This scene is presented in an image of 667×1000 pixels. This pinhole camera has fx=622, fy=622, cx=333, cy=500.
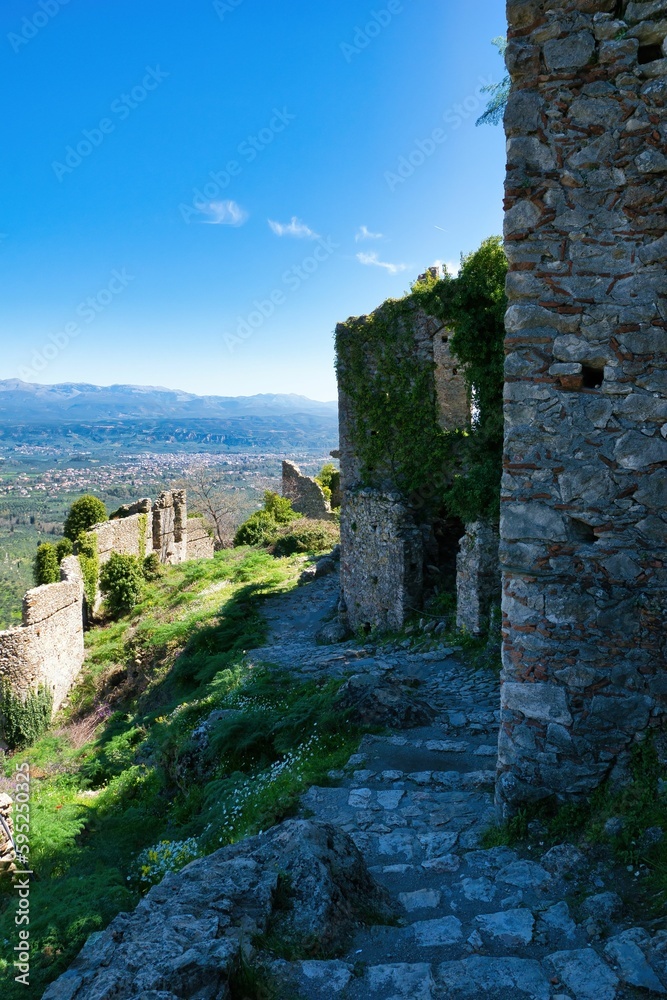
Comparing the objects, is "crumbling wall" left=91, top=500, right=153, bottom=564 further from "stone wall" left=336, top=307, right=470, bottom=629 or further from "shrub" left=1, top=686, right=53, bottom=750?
"stone wall" left=336, top=307, right=470, bottom=629

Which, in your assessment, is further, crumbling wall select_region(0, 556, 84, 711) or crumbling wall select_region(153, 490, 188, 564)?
crumbling wall select_region(153, 490, 188, 564)

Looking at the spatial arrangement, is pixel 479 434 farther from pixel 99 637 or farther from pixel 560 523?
pixel 99 637

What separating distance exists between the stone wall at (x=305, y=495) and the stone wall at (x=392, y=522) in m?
13.0

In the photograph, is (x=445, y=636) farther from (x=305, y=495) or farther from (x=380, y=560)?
(x=305, y=495)

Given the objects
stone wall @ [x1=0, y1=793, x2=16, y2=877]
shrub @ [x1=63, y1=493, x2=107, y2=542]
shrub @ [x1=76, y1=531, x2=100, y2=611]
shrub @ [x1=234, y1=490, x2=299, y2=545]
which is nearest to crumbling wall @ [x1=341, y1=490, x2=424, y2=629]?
stone wall @ [x1=0, y1=793, x2=16, y2=877]

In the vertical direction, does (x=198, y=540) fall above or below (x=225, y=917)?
below

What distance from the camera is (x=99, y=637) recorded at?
18938mm

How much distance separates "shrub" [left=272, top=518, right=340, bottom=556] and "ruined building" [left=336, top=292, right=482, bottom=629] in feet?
29.0

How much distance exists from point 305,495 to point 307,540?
211 inches

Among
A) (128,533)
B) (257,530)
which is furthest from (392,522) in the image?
(257,530)

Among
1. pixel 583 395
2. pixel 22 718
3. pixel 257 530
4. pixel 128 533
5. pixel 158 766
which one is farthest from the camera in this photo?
pixel 257 530

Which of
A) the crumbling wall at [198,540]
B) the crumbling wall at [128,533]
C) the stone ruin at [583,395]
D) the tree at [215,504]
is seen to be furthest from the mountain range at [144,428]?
the stone ruin at [583,395]

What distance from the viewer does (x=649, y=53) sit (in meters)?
3.84

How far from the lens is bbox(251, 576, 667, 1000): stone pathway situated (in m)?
2.88
